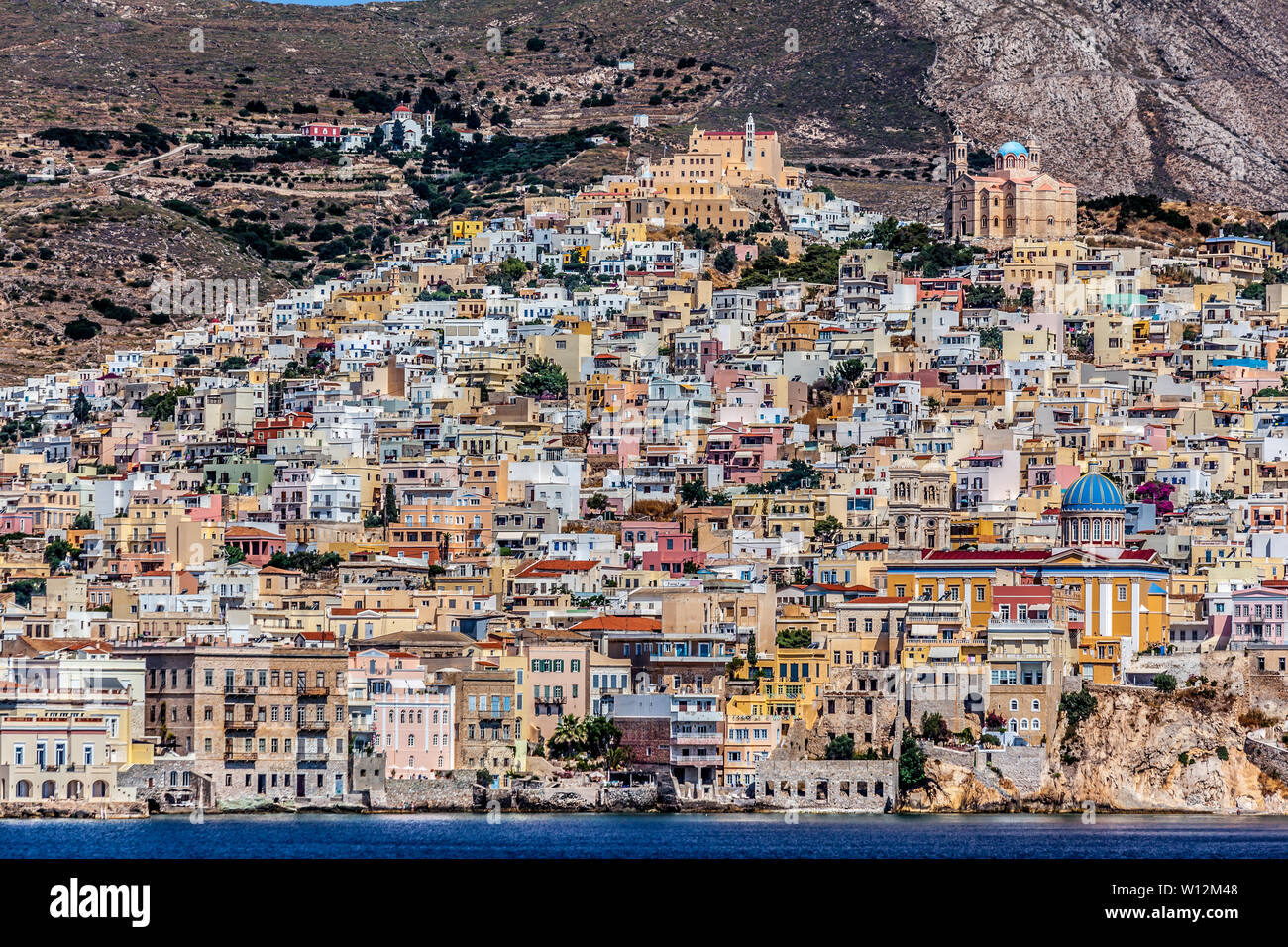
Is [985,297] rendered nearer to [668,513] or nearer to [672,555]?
[668,513]

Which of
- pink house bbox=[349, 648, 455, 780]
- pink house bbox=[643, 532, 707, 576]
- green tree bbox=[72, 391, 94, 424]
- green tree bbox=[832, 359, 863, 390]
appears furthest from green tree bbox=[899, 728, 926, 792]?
green tree bbox=[72, 391, 94, 424]

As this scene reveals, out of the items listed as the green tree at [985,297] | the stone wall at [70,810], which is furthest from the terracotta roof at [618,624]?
the green tree at [985,297]

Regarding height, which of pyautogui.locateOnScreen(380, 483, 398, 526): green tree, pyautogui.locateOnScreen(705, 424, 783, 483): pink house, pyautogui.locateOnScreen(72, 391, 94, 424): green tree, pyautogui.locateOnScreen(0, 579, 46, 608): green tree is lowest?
pyautogui.locateOnScreen(0, 579, 46, 608): green tree

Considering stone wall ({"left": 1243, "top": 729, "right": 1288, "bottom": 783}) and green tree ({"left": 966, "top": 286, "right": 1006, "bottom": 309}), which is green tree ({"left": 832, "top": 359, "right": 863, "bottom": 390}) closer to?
green tree ({"left": 966, "top": 286, "right": 1006, "bottom": 309})

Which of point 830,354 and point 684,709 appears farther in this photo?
point 830,354
